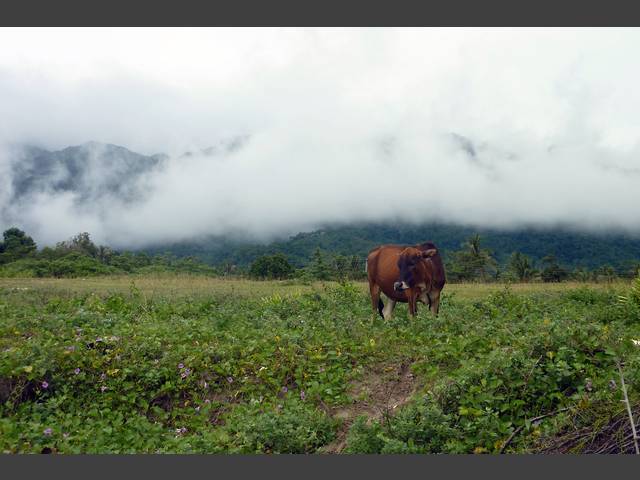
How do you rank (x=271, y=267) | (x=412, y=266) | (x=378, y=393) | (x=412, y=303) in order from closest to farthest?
(x=378, y=393) < (x=412, y=303) < (x=412, y=266) < (x=271, y=267)

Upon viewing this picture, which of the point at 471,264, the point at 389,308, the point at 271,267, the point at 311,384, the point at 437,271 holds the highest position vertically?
the point at 271,267

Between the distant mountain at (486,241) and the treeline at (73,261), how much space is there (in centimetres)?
1264

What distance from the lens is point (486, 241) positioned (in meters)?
52.7

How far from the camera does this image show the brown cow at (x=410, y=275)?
11.3 metres

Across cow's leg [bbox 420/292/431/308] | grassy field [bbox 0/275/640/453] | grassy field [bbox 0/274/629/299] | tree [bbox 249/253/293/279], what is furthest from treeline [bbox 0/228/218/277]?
cow's leg [bbox 420/292/431/308]

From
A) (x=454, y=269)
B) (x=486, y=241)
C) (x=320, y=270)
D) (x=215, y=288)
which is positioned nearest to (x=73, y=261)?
(x=320, y=270)

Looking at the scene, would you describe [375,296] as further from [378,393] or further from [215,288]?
[215,288]

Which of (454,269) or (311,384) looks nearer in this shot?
(311,384)

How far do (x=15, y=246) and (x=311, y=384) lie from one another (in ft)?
123

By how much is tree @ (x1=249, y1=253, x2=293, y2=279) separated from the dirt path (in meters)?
20.7

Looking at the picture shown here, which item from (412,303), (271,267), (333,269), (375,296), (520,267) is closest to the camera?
(412,303)

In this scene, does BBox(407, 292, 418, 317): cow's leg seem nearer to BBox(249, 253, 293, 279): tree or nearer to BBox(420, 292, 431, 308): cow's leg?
BBox(420, 292, 431, 308): cow's leg

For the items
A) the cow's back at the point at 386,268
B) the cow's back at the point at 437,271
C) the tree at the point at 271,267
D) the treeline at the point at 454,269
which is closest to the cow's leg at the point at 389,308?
the cow's back at the point at 386,268

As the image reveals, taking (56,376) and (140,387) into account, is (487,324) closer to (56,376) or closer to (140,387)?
(140,387)
